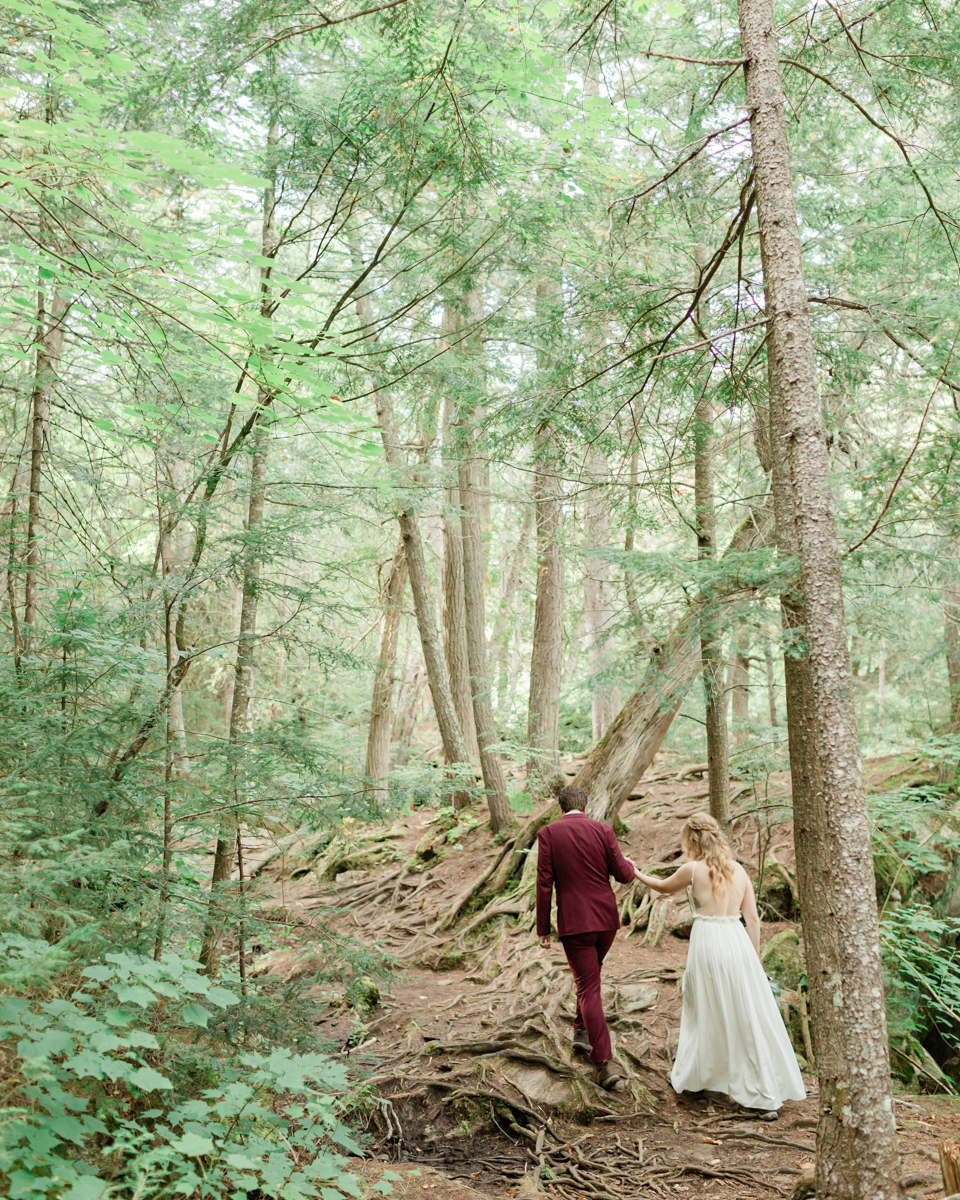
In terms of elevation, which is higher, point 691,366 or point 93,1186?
point 691,366

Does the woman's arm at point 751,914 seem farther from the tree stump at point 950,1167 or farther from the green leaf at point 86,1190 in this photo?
the green leaf at point 86,1190

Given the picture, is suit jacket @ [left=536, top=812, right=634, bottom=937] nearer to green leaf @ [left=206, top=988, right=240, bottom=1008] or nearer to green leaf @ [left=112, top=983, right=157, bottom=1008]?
green leaf @ [left=206, top=988, right=240, bottom=1008]

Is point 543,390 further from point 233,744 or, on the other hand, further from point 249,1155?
point 249,1155

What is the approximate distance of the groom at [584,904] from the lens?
5.22m

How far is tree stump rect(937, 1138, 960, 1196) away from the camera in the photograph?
3.13 meters

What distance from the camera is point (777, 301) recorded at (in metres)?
3.99

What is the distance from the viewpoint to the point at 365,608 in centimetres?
608

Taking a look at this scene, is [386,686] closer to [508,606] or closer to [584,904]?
[508,606]

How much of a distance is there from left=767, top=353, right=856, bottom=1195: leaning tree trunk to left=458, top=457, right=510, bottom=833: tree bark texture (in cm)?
582

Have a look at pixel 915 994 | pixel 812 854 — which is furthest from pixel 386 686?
pixel 812 854

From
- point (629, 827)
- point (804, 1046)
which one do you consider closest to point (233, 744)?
point (804, 1046)

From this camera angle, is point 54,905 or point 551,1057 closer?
point 54,905

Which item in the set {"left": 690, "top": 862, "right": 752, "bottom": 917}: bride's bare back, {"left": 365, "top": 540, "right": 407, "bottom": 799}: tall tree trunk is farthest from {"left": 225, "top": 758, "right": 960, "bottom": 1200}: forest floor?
{"left": 365, "top": 540, "right": 407, "bottom": 799}: tall tree trunk

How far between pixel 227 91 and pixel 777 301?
15.6 feet
